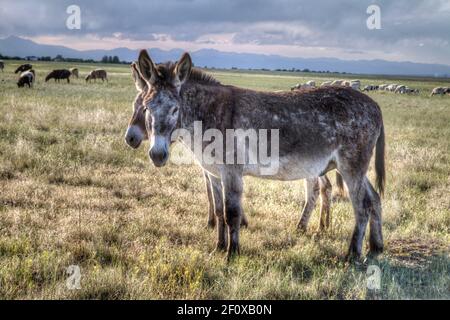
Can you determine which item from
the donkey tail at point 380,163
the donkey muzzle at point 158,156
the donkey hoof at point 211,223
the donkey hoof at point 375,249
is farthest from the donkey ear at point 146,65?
the donkey hoof at point 375,249

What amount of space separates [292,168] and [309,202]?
69.7 inches

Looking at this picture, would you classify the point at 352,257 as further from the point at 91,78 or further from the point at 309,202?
the point at 91,78

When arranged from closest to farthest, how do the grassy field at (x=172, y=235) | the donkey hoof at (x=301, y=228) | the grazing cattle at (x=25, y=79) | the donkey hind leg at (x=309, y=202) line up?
the grassy field at (x=172, y=235), the donkey hoof at (x=301, y=228), the donkey hind leg at (x=309, y=202), the grazing cattle at (x=25, y=79)

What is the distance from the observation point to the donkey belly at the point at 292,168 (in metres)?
6.01

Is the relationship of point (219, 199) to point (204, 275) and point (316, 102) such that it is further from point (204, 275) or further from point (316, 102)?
point (316, 102)

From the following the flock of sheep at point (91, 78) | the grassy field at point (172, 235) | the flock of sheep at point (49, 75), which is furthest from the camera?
the flock of sheep at point (91, 78)

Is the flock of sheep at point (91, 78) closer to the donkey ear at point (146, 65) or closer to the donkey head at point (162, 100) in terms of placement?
the donkey head at point (162, 100)

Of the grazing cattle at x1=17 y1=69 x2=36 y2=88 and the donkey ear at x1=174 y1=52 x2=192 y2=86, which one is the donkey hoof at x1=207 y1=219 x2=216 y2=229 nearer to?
the donkey ear at x1=174 y1=52 x2=192 y2=86

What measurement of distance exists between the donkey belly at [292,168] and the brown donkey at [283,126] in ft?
0.05

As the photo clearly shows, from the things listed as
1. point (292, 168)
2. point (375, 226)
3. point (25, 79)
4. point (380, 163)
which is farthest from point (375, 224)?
point (25, 79)

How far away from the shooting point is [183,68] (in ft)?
18.8

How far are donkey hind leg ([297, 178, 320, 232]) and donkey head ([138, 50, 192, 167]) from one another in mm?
3379

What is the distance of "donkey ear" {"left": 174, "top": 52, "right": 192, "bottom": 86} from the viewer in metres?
5.62
